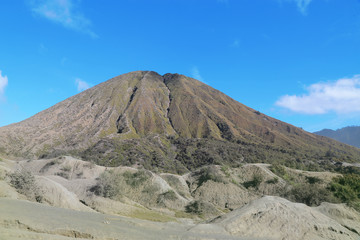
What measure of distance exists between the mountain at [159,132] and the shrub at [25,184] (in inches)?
2148

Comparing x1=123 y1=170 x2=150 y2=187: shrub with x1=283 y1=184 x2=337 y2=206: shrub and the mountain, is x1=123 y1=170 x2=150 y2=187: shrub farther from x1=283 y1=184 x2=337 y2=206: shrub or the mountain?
the mountain

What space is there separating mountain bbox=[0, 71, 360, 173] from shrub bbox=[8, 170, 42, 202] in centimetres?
5455

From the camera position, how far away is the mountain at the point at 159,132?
88.6 metres

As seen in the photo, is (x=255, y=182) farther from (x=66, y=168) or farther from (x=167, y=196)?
(x=66, y=168)

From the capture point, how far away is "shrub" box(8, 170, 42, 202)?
19609 mm

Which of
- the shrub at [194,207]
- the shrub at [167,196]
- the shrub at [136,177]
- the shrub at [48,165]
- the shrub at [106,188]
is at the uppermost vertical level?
the shrub at [48,165]

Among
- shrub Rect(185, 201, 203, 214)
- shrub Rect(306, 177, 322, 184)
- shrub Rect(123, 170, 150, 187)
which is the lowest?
shrub Rect(185, 201, 203, 214)

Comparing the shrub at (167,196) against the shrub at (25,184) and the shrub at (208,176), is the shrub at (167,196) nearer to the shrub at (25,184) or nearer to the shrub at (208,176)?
the shrub at (208,176)

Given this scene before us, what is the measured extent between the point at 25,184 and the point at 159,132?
102 meters

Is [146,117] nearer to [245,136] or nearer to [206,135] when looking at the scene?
[206,135]

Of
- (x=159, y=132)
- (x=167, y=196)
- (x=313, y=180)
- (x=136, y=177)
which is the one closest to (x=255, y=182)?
(x=313, y=180)

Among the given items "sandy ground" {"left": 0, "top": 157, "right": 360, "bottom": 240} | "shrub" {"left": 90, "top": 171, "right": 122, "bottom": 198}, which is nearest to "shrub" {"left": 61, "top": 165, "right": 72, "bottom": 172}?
"shrub" {"left": 90, "top": 171, "right": 122, "bottom": 198}

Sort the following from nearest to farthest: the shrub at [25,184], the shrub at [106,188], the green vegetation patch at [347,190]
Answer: the shrub at [25,184] → the shrub at [106,188] → the green vegetation patch at [347,190]

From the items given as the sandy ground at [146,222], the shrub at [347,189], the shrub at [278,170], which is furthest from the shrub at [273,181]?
the sandy ground at [146,222]
